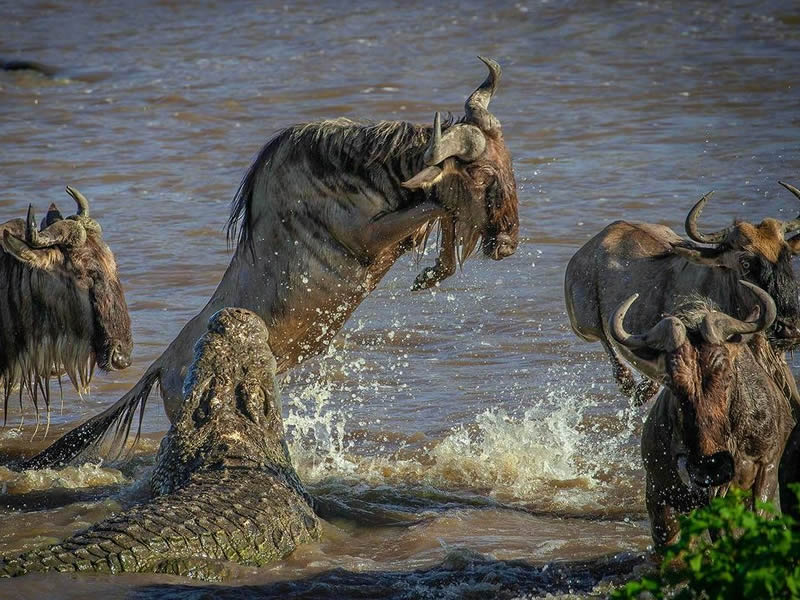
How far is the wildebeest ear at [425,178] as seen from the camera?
693 cm

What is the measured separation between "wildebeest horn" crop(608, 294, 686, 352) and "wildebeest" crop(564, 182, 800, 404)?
0.13 m

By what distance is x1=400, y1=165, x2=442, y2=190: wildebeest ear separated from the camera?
6.93m

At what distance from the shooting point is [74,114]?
1886cm

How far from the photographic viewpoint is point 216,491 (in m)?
6.28

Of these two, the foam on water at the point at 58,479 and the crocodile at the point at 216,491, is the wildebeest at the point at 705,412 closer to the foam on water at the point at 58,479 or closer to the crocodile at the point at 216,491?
the crocodile at the point at 216,491

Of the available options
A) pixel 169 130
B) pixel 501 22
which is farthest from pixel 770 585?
pixel 501 22

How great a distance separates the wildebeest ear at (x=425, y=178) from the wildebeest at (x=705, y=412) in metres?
1.62

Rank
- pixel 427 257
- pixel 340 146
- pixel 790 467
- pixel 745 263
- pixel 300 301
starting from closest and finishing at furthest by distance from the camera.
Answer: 1. pixel 790 467
2. pixel 745 263
3. pixel 340 146
4. pixel 300 301
5. pixel 427 257

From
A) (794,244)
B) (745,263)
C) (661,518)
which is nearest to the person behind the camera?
(661,518)

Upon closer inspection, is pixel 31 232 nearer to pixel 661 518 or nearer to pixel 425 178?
pixel 425 178

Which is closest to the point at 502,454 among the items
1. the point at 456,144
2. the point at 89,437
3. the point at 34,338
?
the point at 456,144

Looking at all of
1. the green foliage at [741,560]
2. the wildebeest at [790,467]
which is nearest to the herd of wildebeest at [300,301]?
the wildebeest at [790,467]

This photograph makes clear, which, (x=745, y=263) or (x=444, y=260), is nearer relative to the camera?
(x=745, y=263)

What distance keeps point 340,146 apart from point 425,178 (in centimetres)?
63
